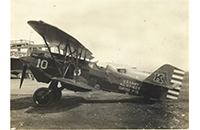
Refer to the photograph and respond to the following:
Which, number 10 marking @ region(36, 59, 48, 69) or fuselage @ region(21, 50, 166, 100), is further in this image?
fuselage @ region(21, 50, 166, 100)

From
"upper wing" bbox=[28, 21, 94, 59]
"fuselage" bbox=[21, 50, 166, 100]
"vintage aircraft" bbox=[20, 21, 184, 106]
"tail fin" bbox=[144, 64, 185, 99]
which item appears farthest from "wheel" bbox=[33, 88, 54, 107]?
"tail fin" bbox=[144, 64, 185, 99]

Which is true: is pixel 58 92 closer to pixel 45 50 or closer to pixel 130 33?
pixel 45 50

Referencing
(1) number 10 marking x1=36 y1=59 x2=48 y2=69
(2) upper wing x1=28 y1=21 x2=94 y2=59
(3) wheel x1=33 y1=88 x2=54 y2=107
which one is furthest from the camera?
(1) number 10 marking x1=36 y1=59 x2=48 y2=69

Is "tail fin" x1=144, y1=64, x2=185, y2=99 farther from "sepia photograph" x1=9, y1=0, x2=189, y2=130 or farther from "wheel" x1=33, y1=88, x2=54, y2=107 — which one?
"wheel" x1=33, y1=88, x2=54, y2=107

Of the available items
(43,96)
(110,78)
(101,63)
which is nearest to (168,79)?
(110,78)

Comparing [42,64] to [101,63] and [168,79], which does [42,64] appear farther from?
[168,79]
